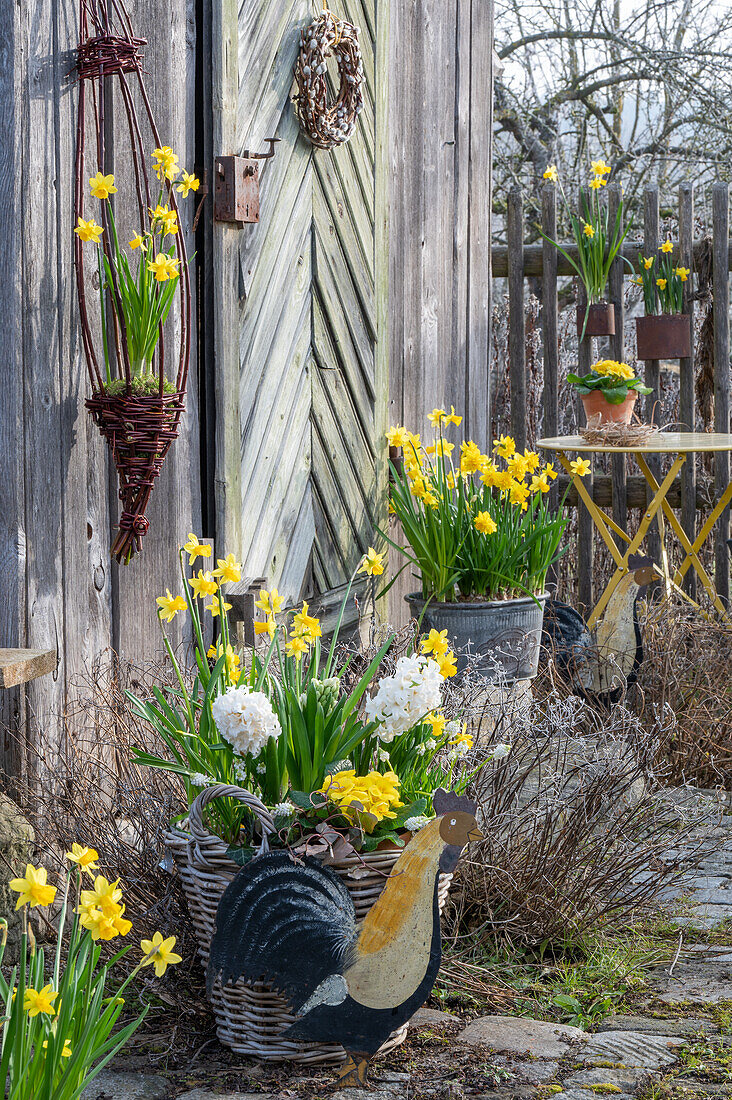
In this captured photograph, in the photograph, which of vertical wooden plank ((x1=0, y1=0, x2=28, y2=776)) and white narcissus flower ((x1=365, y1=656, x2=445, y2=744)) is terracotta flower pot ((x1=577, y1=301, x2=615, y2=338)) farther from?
white narcissus flower ((x1=365, y1=656, x2=445, y2=744))

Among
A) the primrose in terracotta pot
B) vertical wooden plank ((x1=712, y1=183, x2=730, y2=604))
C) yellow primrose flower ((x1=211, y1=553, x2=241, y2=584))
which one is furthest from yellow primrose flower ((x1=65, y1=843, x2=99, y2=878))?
vertical wooden plank ((x1=712, y1=183, x2=730, y2=604))

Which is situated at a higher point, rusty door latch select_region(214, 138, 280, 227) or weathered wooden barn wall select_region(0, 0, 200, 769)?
rusty door latch select_region(214, 138, 280, 227)

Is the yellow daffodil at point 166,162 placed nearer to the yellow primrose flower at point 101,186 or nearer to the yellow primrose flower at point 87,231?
the yellow primrose flower at point 101,186

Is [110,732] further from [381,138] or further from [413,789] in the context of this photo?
[381,138]

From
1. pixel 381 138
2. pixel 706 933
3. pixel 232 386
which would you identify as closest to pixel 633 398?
pixel 381 138

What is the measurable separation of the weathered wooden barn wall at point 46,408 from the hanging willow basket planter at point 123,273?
0.18 feet

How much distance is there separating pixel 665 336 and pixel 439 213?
54.3 inches

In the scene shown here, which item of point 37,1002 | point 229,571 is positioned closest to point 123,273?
point 229,571

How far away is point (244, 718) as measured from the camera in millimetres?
2021

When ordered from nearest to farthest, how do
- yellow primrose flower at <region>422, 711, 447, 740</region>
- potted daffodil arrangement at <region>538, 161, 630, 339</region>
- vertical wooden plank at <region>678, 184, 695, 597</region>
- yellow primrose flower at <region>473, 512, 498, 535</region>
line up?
yellow primrose flower at <region>422, 711, 447, 740</region> < yellow primrose flower at <region>473, 512, 498, 535</region> < potted daffodil arrangement at <region>538, 161, 630, 339</region> < vertical wooden plank at <region>678, 184, 695, 597</region>

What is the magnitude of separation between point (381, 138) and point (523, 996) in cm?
350

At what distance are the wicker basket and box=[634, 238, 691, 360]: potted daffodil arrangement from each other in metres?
4.38

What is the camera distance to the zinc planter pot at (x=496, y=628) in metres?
4.30

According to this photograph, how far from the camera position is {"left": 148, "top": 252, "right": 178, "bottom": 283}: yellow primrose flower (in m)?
2.78
